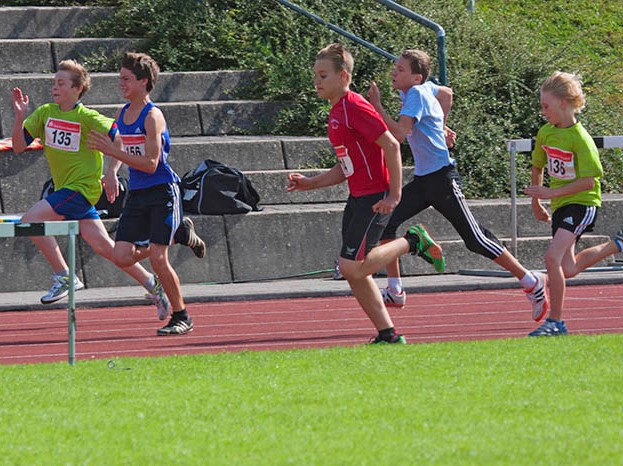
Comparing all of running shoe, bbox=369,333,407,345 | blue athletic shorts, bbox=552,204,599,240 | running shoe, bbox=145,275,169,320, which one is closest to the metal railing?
running shoe, bbox=145,275,169,320

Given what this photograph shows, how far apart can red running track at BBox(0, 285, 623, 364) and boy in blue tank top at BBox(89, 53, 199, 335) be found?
45 centimetres

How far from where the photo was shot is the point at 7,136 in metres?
17.5

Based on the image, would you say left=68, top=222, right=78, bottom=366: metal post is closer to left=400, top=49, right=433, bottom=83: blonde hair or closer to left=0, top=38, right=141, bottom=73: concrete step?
left=400, top=49, right=433, bottom=83: blonde hair

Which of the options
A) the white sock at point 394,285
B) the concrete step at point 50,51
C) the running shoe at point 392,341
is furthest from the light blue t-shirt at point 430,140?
the concrete step at point 50,51

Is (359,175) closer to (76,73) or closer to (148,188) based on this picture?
(148,188)

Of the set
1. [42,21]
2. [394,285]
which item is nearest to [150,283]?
[394,285]

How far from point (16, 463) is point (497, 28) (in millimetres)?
16972

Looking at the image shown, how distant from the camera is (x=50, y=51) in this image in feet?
65.8

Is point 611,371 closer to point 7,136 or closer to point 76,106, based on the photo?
point 76,106

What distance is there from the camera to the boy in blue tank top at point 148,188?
35.7 feet

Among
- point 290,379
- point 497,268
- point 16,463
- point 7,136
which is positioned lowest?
point 497,268

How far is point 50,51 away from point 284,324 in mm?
9523

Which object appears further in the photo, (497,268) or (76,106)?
(497,268)

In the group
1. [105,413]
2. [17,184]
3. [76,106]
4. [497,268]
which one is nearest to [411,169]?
[497,268]
